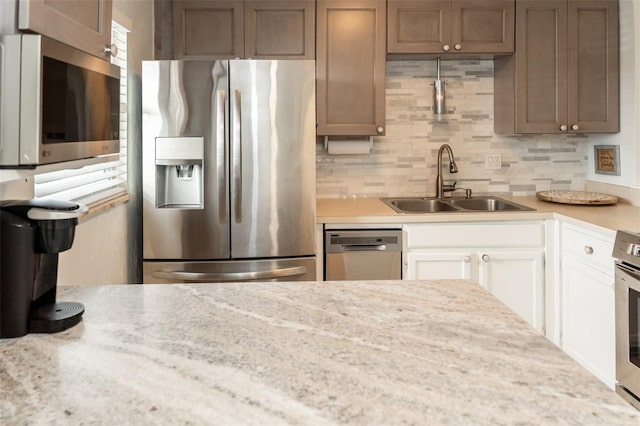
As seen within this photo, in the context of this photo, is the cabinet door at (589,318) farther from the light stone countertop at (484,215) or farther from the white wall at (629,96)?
the white wall at (629,96)

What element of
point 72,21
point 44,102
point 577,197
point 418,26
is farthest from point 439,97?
point 44,102

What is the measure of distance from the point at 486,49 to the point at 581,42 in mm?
568

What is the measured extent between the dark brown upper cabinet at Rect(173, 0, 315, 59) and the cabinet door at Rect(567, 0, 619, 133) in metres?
1.55

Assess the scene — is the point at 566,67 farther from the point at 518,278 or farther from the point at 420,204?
the point at 518,278

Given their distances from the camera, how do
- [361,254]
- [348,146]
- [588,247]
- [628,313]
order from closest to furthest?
[628,313], [588,247], [361,254], [348,146]

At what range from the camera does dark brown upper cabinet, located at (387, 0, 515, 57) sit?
3148 millimetres

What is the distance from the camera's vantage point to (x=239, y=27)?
3094 millimetres

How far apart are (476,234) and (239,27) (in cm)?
176

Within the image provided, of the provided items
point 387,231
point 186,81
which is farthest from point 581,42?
point 186,81

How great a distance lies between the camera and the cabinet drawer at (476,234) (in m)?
2.87

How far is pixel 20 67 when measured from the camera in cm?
100

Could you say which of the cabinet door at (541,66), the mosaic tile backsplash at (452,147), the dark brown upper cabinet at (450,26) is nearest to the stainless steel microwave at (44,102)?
the dark brown upper cabinet at (450,26)

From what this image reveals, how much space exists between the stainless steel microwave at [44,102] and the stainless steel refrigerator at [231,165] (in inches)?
52.6

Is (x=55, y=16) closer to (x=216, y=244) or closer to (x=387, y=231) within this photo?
(x=216, y=244)
